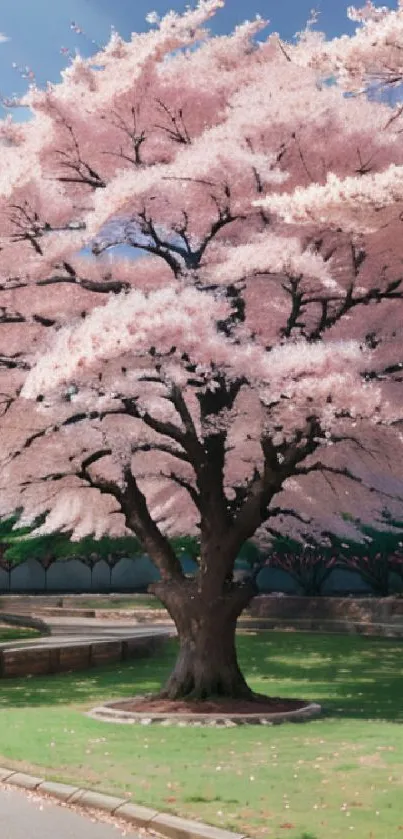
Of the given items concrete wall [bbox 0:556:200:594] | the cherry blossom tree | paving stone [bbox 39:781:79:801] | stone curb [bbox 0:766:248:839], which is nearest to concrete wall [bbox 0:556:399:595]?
concrete wall [bbox 0:556:200:594]

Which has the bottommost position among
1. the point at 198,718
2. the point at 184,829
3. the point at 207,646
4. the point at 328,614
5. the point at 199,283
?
the point at 184,829

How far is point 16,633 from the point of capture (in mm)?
33469

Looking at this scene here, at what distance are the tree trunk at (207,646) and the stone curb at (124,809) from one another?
6.82 meters

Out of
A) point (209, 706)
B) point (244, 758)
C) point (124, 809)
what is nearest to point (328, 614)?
point (209, 706)

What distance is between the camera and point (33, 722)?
1645cm

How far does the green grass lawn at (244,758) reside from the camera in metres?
9.73

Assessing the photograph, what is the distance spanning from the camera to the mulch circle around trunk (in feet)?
54.4

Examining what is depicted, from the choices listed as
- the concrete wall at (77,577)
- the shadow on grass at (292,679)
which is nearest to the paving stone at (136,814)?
the shadow on grass at (292,679)

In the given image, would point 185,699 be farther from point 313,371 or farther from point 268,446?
point 313,371

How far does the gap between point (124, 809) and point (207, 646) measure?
850 cm

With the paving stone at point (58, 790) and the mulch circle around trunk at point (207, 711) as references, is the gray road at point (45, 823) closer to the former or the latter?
the paving stone at point (58, 790)

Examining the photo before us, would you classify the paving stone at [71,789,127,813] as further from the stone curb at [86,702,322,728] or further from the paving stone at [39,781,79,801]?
the stone curb at [86,702,322,728]

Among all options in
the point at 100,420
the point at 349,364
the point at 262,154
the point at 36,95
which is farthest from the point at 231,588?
the point at 36,95

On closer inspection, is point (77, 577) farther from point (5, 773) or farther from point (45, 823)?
point (45, 823)
